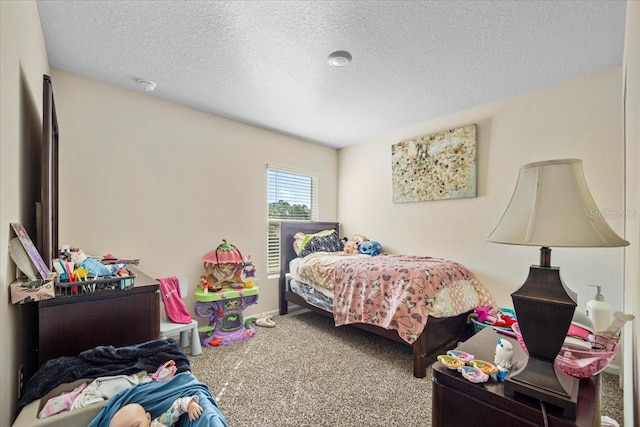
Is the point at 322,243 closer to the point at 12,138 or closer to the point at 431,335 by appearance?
the point at 431,335

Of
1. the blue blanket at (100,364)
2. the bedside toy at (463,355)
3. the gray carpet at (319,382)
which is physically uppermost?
the bedside toy at (463,355)

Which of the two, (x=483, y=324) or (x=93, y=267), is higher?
(x=93, y=267)

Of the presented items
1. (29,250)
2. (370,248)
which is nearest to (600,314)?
(370,248)

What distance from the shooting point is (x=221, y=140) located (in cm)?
325

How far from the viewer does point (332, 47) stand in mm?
2010

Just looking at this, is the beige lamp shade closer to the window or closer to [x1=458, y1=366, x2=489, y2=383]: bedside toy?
[x1=458, y1=366, x2=489, y2=383]: bedside toy

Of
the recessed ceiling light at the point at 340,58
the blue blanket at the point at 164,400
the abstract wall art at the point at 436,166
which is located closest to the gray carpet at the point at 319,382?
the blue blanket at the point at 164,400

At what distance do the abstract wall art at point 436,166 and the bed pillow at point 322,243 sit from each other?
3.27 ft

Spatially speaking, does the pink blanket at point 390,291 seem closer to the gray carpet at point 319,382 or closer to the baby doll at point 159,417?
the gray carpet at point 319,382

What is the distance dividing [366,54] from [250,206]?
2.15 metres

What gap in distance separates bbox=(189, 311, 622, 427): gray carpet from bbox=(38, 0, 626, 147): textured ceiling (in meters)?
2.44

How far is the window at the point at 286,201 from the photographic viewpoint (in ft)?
12.4

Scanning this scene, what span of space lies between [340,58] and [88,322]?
2286 millimetres

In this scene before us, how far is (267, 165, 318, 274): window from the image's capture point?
3779mm
